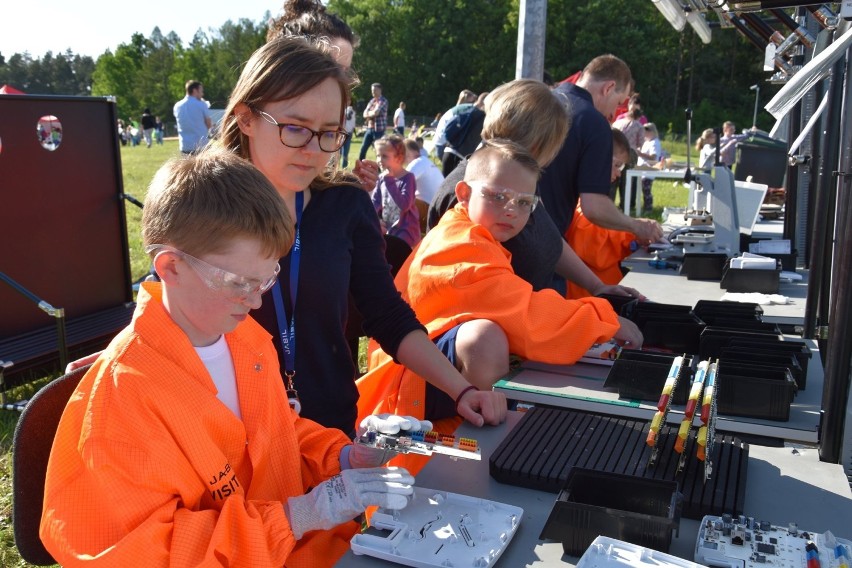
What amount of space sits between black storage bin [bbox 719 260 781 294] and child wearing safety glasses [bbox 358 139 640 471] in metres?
1.28

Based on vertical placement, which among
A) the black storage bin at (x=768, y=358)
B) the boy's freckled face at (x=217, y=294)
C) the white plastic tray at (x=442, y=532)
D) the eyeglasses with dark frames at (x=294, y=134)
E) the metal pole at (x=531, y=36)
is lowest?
the white plastic tray at (x=442, y=532)

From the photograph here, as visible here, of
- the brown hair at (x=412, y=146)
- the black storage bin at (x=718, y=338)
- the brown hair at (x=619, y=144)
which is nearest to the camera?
the black storage bin at (x=718, y=338)

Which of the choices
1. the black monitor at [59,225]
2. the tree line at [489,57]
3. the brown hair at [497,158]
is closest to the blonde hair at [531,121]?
the brown hair at [497,158]

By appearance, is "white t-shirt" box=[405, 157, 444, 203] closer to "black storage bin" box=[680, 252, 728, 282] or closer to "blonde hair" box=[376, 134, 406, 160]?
"blonde hair" box=[376, 134, 406, 160]

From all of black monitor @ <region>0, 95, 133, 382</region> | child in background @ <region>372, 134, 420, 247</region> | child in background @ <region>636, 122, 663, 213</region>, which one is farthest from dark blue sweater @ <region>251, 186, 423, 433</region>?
child in background @ <region>636, 122, 663, 213</region>

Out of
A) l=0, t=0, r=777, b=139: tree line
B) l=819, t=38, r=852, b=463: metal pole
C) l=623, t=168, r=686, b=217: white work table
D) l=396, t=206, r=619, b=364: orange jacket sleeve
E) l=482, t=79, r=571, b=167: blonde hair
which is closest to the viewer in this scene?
l=819, t=38, r=852, b=463: metal pole

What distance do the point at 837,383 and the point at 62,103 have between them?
15.1 feet

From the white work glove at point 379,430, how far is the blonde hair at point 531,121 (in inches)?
59.0

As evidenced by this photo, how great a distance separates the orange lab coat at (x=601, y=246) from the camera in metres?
4.32

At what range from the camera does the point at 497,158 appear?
2.47 meters

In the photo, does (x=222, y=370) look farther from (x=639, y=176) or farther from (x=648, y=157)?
(x=648, y=157)

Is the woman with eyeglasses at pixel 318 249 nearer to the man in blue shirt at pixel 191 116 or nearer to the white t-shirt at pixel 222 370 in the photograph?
the white t-shirt at pixel 222 370

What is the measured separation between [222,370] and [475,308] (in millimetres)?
1040

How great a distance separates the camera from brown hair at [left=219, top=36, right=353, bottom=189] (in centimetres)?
180
